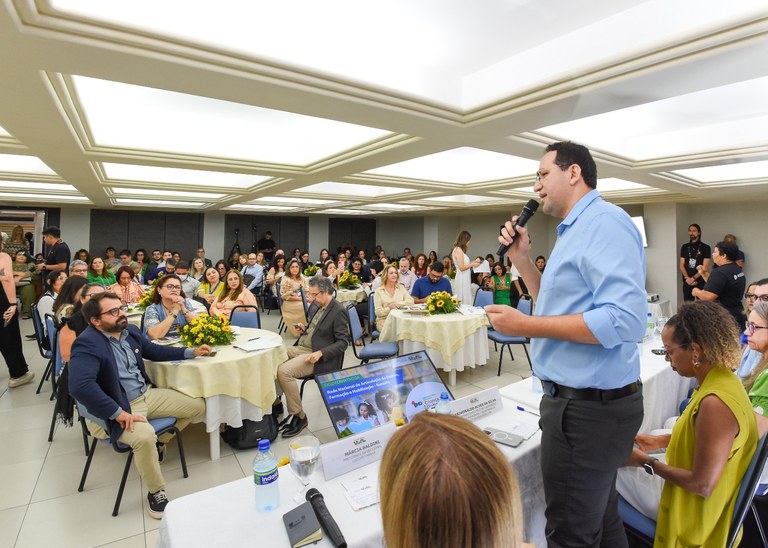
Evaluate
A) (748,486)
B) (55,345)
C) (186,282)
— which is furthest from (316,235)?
(748,486)

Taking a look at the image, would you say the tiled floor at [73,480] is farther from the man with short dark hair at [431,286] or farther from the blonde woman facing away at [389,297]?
the man with short dark hair at [431,286]

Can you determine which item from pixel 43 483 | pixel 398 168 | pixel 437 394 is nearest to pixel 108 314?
pixel 43 483

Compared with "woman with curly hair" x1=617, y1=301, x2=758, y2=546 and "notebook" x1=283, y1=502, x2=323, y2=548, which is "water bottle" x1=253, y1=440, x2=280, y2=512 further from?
"woman with curly hair" x1=617, y1=301, x2=758, y2=546

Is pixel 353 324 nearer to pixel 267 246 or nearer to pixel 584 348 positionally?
pixel 584 348

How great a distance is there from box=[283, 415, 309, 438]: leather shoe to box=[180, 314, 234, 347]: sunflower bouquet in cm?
88

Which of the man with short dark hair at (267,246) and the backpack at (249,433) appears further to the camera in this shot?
the man with short dark hair at (267,246)

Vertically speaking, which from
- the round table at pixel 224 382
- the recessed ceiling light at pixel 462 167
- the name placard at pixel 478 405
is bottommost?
the round table at pixel 224 382

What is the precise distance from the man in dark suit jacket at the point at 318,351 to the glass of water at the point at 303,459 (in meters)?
1.95

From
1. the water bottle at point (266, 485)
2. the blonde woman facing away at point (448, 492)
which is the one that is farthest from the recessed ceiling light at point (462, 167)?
the blonde woman facing away at point (448, 492)

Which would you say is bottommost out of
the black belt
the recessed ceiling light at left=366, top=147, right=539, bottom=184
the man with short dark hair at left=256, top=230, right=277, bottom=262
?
the black belt

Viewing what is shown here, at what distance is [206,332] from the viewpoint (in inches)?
123

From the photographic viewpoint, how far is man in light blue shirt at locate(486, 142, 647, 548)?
1.11 metres

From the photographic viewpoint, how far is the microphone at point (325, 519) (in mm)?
1041

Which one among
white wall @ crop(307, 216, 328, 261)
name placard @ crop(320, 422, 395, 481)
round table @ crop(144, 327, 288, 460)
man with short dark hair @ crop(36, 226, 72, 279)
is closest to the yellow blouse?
name placard @ crop(320, 422, 395, 481)
